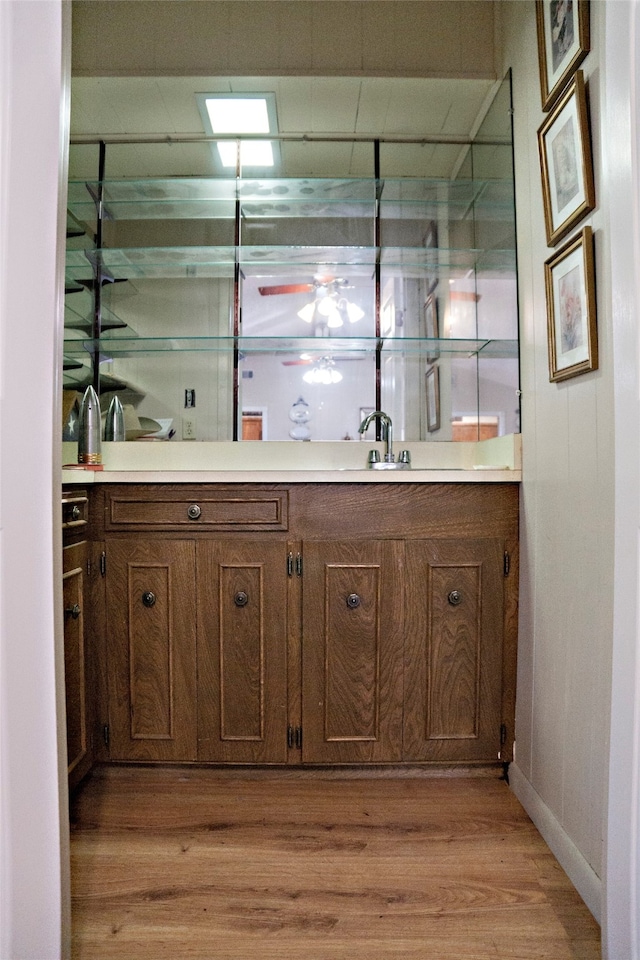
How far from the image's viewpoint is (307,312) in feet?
7.65

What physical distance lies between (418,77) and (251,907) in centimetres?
257

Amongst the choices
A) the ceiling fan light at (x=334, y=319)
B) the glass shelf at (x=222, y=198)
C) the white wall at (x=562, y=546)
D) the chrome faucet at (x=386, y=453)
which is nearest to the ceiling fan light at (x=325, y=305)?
the ceiling fan light at (x=334, y=319)

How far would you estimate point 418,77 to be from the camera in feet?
7.15

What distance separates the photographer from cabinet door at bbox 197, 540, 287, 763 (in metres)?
1.81

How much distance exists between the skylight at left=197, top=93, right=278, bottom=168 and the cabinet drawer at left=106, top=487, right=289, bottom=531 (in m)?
1.40

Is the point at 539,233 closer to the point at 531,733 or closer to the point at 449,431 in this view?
the point at 449,431

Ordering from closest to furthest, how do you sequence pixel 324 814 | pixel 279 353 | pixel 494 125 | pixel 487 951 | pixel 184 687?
pixel 487 951
pixel 324 814
pixel 184 687
pixel 494 125
pixel 279 353

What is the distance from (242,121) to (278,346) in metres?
0.89

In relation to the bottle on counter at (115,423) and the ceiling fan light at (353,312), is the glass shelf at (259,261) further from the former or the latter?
the bottle on counter at (115,423)

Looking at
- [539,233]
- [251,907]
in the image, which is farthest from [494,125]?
[251,907]

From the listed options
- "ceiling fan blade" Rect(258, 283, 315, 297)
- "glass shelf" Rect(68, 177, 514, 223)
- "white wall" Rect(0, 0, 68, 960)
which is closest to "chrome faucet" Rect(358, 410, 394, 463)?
"ceiling fan blade" Rect(258, 283, 315, 297)

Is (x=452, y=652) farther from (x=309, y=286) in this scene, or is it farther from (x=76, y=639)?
(x=309, y=286)

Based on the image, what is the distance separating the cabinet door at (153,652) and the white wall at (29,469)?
0.82 metres

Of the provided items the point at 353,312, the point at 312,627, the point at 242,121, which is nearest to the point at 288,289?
the point at 353,312
